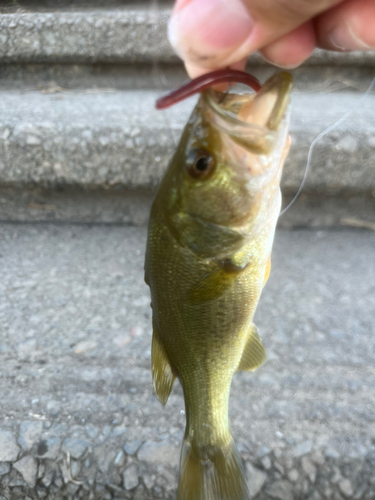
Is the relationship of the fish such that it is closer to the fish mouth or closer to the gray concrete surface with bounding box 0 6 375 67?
the fish mouth

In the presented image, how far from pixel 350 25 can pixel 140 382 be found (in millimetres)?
846

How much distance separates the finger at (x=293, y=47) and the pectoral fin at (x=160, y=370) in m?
0.53

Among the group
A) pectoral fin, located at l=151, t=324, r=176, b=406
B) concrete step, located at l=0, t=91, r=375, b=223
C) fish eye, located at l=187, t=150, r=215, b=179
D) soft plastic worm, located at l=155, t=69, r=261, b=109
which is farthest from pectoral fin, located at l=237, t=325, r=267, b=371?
concrete step, located at l=0, t=91, r=375, b=223

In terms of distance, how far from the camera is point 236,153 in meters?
0.56

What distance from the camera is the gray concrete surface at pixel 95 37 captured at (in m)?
1.45

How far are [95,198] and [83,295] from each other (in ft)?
1.48

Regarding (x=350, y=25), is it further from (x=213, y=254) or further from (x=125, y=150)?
(x=125, y=150)

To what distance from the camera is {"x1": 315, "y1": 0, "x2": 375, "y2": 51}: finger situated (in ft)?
1.94

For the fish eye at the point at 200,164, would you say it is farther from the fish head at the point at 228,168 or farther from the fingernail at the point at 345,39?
the fingernail at the point at 345,39

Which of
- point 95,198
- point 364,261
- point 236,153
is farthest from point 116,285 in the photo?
point 364,261

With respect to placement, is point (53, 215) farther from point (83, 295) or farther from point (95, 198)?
point (83, 295)

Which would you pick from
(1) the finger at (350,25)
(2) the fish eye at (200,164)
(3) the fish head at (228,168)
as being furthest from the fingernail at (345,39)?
(2) the fish eye at (200,164)

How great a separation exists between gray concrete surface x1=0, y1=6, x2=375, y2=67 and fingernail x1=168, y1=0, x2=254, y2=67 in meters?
1.05

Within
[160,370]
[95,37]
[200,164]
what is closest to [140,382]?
[160,370]
